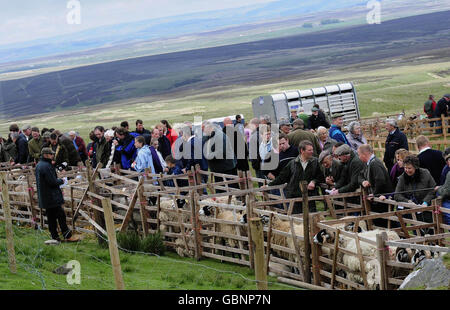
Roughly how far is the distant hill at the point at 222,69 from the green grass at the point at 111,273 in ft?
280

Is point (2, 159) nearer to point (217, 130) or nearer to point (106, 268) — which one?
point (217, 130)

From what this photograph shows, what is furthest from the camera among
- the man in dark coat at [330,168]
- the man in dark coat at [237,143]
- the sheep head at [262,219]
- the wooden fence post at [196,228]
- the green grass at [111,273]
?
the man in dark coat at [237,143]

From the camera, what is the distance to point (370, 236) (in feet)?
34.8

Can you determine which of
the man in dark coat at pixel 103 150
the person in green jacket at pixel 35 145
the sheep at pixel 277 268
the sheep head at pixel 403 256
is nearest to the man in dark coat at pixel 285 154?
the sheep at pixel 277 268

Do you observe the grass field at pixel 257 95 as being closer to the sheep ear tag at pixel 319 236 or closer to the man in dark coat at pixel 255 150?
the man in dark coat at pixel 255 150

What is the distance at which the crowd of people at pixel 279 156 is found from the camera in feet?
40.1

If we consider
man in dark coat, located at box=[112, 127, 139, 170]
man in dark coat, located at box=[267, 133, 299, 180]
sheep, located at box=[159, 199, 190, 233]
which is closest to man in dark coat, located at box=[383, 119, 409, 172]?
man in dark coat, located at box=[267, 133, 299, 180]

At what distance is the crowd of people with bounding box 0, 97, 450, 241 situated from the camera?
12234mm

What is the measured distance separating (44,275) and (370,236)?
5.53m

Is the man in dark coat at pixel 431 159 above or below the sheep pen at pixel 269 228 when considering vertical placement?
above

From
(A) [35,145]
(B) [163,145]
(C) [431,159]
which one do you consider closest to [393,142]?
(C) [431,159]

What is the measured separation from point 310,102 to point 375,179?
21998 mm

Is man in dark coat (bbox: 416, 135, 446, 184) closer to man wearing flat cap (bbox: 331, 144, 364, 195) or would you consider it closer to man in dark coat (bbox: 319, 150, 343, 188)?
man wearing flat cap (bbox: 331, 144, 364, 195)
